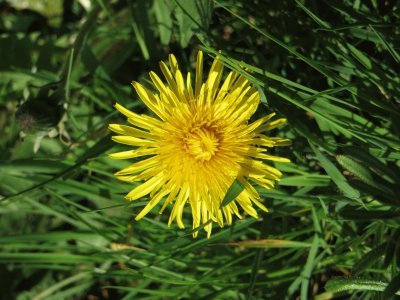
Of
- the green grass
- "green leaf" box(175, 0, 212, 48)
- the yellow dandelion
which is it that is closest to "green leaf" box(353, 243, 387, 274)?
the green grass

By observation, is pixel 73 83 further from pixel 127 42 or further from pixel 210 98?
pixel 210 98

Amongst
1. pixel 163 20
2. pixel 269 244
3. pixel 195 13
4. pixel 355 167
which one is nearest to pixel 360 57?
pixel 355 167

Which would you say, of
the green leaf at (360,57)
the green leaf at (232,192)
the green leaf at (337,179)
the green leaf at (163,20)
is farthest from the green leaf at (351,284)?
the green leaf at (163,20)

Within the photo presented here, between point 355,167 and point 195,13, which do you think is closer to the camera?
point 355,167

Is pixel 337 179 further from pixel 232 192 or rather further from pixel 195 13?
pixel 195 13

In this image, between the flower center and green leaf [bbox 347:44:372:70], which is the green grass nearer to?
green leaf [bbox 347:44:372:70]
